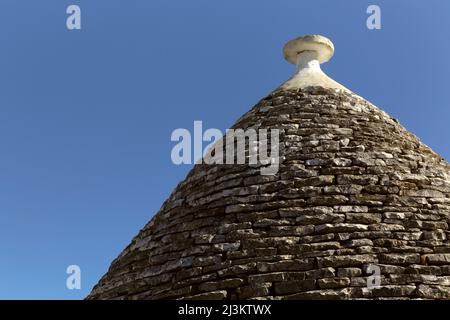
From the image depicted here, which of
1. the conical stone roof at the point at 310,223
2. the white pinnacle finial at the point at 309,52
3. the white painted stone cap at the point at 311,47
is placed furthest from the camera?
the white painted stone cap at the point at 311,47

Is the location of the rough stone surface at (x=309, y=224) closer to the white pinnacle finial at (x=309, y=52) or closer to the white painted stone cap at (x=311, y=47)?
the white pinnacle finial at (x=309, y=52)

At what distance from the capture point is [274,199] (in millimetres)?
5305

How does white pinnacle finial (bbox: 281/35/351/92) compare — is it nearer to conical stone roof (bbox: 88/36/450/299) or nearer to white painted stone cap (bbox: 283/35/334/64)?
white painted stone cap (bbox: 283/35/334/64)

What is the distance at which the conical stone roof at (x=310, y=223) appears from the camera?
184 inches

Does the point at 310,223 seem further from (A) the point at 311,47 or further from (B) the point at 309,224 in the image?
(A) the point at 311,47

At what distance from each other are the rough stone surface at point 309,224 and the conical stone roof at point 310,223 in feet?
0.03

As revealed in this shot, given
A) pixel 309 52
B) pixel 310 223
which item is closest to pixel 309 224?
pixel 310 223

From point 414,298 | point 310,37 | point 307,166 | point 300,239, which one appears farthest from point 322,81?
point 414,298

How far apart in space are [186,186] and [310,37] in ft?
8.72

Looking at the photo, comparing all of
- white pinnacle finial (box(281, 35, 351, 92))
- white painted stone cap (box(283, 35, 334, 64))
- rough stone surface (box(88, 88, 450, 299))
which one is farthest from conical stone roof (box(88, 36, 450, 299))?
white painted stone cap (box(283, 35, 334, 64))

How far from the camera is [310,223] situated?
504 cm

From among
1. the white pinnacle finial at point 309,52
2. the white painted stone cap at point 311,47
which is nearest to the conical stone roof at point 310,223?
the white pinnacle finial at point 309,52
